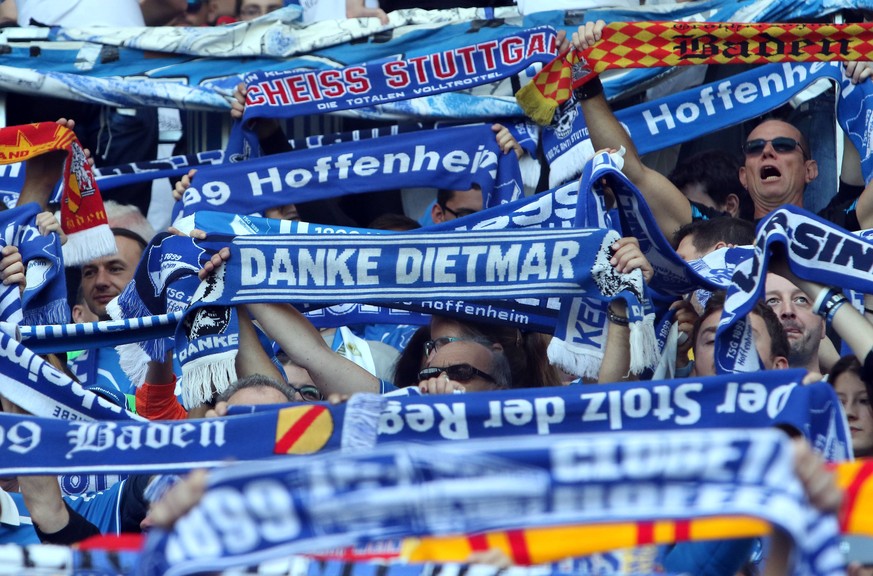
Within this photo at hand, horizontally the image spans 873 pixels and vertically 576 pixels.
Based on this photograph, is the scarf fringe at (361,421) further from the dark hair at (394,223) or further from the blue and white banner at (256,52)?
the blue and white banner at (256,52)

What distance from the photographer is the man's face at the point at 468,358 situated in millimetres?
4992

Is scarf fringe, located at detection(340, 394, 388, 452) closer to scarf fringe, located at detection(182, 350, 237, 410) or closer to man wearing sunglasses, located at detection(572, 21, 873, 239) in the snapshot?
scarf fringe, located at detection(182, 350, 237, 410)

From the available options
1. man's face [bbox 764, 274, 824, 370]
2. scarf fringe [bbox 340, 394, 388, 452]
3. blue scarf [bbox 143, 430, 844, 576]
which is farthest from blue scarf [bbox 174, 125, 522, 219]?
blue scarf [bbox 143, 430, 844, 576]

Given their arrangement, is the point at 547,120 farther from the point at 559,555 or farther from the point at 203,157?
the point at 559,555

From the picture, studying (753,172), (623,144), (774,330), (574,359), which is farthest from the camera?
(753,172)

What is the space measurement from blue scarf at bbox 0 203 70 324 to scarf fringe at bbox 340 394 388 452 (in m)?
2.19

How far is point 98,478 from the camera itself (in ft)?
17.1

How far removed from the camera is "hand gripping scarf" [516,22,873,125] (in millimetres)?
5723

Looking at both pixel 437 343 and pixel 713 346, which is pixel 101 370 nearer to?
pixel 437 343

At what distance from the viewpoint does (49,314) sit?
573 centimetres

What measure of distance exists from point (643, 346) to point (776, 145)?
5.75ft

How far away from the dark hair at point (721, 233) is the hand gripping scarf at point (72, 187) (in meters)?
2.25

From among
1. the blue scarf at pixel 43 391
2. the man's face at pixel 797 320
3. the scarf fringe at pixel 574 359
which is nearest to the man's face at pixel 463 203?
the scarf fringe at pixel 574 359

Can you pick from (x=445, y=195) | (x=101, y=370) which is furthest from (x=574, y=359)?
(x=101, y=370)
